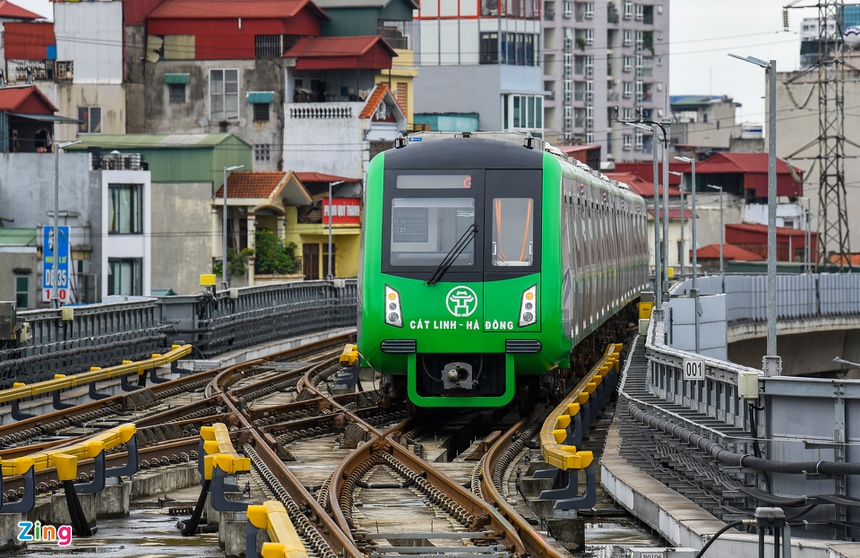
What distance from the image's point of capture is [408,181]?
18.0m

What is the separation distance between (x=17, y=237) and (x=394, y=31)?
26017 mm

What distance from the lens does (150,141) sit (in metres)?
61.4

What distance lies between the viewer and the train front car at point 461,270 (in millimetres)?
17812

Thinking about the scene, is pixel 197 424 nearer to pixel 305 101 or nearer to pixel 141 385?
pixel 141 385

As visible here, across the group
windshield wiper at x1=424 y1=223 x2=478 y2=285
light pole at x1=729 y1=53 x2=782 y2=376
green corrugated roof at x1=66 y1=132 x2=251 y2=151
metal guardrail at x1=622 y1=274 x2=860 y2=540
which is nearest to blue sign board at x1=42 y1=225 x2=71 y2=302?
green corrugated roof at x1=66 y1=132 x2=251 y2=151

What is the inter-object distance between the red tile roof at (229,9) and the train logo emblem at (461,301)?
51.7m

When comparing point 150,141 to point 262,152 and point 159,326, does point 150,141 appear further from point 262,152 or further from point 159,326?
point 159,326

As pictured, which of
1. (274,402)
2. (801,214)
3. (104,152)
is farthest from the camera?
(801,214)

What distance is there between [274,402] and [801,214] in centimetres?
6833

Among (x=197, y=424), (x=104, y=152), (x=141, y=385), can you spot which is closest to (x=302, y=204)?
(x=104, y=152)

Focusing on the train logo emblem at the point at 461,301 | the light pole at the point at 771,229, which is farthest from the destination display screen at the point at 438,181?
the light pole at the point at 771,229

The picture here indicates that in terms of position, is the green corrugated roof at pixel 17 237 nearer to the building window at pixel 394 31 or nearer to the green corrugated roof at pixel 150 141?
the green corrugated roof at pixel 150 141

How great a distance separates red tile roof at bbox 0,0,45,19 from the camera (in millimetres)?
89438

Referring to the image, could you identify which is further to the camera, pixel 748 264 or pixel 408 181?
pixel 748 264
